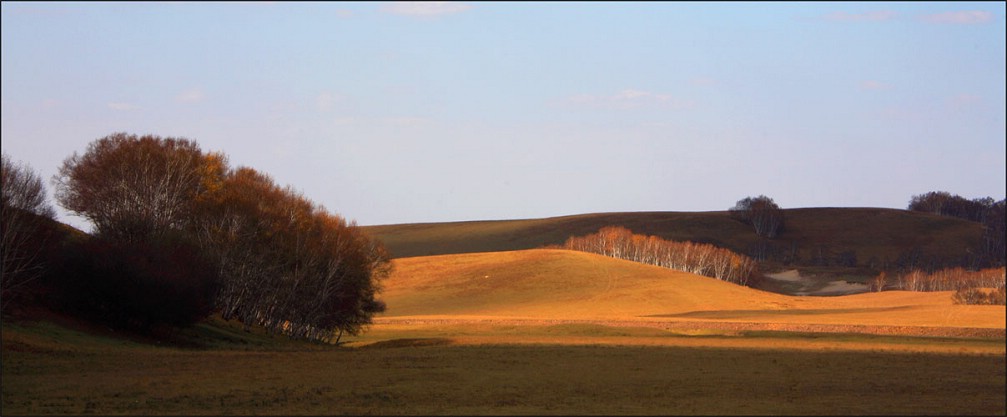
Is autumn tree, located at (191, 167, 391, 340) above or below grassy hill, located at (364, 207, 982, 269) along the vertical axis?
below

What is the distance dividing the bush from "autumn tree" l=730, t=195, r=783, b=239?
441 feet

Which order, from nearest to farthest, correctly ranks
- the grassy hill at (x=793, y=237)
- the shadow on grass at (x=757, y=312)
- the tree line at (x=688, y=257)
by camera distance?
the shadow on grass at (x=757, y=312) < the tree line at (x=688, y=257) < the grassy hill at (x=793, y=237)

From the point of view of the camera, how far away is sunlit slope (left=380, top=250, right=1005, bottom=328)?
8088 cm

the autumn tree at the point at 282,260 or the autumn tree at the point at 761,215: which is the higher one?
the autumn tree at the point at 761,215

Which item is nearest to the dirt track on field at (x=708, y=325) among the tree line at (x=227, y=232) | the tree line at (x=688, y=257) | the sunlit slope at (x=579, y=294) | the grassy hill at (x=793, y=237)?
the sunlit slope at (x=579, y=294)

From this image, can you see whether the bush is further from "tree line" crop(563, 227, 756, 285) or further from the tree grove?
"tree line" crop(563, 227, 756, 285)

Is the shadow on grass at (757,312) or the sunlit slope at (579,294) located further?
the sunlit slope at (579,294)

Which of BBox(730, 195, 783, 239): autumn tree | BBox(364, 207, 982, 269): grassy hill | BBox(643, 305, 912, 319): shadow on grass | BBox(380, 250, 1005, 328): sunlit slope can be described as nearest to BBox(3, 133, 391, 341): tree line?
BBox(380, 250, 1005, 328): sunlit slope

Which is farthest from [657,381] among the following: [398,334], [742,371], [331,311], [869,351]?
[398,334]

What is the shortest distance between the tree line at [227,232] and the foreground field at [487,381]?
1200 cm

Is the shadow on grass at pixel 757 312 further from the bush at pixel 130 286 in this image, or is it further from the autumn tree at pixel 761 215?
the autumn tree at pixel 761 215

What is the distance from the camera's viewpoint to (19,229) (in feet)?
143

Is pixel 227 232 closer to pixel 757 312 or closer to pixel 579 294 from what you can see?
pixel 757 312

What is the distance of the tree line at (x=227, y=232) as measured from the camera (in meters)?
53.5
